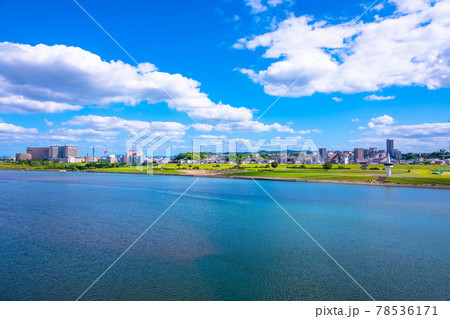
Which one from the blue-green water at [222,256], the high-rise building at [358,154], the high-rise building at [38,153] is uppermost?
the high-rise building at [38,153]

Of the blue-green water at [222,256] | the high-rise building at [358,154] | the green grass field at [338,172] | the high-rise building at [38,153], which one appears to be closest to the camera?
the blue-green water at [222,256]

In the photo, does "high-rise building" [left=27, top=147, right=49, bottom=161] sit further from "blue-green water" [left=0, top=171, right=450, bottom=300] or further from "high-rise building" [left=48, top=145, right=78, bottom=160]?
"blue-green water" [left=0, top=171, right=450, bottom=300]

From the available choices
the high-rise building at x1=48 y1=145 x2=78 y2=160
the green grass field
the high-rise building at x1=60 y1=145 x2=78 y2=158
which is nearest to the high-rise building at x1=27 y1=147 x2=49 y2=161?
the high-rise building at x1=48 y1=145 x2=78 y2=160

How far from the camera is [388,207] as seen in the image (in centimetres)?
2075

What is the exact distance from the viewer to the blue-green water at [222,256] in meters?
6.75

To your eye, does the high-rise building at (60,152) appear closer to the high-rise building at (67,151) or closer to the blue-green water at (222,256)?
the high-rise building at (67,151)

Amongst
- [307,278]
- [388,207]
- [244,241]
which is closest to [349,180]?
[388,207]

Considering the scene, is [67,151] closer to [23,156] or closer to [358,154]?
[23,156]

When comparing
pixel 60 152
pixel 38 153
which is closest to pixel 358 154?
pixel 60 152

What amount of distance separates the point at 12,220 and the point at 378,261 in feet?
58.5

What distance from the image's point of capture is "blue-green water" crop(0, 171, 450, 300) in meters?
6.75

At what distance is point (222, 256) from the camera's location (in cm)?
933

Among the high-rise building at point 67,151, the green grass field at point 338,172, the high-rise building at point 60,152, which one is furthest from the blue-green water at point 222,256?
the high-rise building at point 60,152

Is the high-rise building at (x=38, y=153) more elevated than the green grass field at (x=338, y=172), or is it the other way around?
the high-rise building at (x=38, y=153)
